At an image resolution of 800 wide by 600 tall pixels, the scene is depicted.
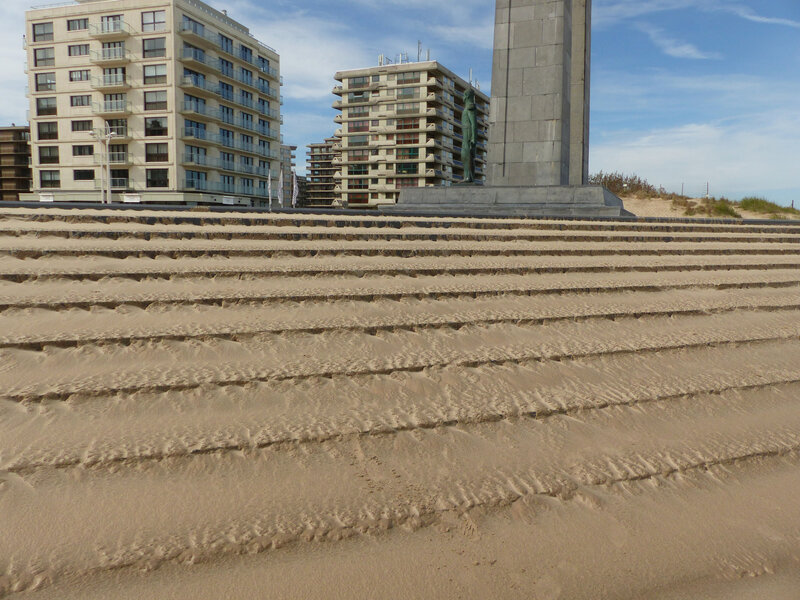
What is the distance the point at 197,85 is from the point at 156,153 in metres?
5.94

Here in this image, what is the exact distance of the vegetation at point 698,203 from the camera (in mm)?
24750

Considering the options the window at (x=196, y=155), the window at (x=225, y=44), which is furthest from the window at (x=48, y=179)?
the window at (x=225, y=44)

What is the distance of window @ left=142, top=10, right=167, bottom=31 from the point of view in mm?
39125

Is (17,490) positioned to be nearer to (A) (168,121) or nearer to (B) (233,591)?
(B) (233,591)

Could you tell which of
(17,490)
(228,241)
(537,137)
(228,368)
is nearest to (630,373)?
(228,368)

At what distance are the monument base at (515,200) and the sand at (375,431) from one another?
6375 millimetres

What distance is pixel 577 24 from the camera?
18.2m

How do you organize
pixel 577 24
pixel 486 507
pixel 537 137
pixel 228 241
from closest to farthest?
1. pixel 486 507
2. pixel 228 241
3. pixel 537 137
4. pixel 577 24

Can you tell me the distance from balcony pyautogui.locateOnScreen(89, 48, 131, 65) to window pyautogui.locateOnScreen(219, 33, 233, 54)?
6.94m

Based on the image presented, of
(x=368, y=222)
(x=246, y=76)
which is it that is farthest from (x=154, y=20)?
(x=368, y=222)

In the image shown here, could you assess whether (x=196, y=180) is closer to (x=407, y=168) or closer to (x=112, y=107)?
(x=112, y=107)

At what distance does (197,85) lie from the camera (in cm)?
4088

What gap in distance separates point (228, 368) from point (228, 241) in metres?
3.61

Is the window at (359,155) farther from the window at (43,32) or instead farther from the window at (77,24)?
the window at (43,32)
